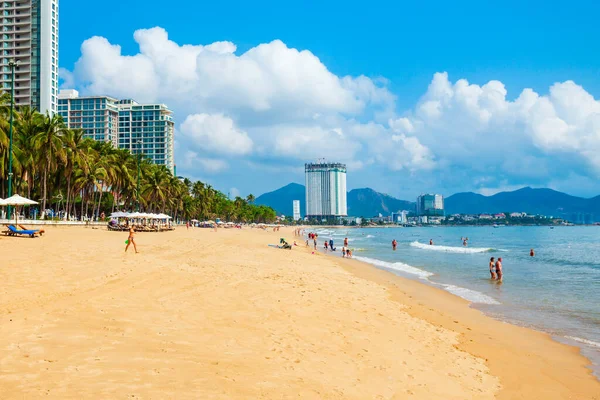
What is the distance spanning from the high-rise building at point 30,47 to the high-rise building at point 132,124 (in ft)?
176

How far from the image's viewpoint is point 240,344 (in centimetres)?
766

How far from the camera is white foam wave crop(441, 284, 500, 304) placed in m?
17.8

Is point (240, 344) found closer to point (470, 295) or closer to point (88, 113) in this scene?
point (470, 295)

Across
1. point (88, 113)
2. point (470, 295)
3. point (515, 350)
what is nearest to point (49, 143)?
point (470, 295)

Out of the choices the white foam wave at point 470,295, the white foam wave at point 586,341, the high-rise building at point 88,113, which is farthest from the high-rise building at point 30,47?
the white foam wave at point 586,341

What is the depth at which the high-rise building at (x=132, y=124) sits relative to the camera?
6511 inches

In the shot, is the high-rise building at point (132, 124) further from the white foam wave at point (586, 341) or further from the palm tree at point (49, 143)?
the white foam wave at point (586, 341)

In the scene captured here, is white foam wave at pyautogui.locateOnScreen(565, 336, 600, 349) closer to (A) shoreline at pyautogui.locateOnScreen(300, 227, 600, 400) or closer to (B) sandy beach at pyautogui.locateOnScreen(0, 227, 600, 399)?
(A) shoreline at pyautogui.locateOnScreen(300, 227, 600, 400)

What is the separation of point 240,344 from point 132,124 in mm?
182766

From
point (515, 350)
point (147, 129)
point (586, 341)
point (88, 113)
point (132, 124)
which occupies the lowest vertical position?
point (586, 341)

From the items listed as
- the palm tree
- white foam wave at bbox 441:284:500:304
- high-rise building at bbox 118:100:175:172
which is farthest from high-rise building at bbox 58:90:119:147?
white foam wave at bbox 441:284:500:304

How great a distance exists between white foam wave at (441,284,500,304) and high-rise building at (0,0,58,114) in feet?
380

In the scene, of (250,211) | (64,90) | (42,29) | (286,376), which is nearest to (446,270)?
(286,376)

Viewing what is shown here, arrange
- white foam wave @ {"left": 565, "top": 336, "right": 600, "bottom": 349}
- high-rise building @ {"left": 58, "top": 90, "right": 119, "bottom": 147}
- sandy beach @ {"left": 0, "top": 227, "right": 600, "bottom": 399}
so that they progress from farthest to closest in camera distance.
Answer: high-rise building @ {"left": 58, "top": 90, "right": 119, "bottom": 147}, white foam wave @ {"left": 565, "top": 336, "right": 600, "bottom": 349}, sandy beach @ {"left": 0, "top": 227, "right": 600, "bottom": 399}
